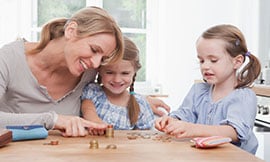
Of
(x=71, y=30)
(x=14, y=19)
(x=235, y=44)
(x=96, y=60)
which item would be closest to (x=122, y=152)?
(x=96, y=60)

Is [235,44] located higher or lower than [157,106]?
higher

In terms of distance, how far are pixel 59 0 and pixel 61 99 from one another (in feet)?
9.68

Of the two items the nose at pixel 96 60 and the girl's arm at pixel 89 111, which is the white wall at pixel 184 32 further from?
the nose at pixel 96 60

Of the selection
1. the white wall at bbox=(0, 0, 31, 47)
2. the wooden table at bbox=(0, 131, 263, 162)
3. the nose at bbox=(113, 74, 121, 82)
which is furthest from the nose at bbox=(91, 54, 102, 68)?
the white wall at bbox=(0, 0, 31, 47)

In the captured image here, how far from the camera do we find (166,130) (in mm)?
1164

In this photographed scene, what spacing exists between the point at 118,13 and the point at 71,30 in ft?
9.74

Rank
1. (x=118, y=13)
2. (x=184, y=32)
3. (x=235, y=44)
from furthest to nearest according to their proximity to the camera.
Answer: (x=118, y=13) → (x=184, y=32) → (x=235, y=44)

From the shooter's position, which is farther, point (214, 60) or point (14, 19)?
point (14, 19)

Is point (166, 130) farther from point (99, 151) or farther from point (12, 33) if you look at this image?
point (12, 33)

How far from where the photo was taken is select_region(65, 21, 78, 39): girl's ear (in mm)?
1402

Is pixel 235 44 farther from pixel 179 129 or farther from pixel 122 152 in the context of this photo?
pixel 122 152

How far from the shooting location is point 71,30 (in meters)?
1.42

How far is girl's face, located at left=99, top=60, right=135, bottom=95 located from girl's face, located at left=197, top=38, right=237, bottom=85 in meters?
0.33

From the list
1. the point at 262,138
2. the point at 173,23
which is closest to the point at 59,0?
the point at 173,23
